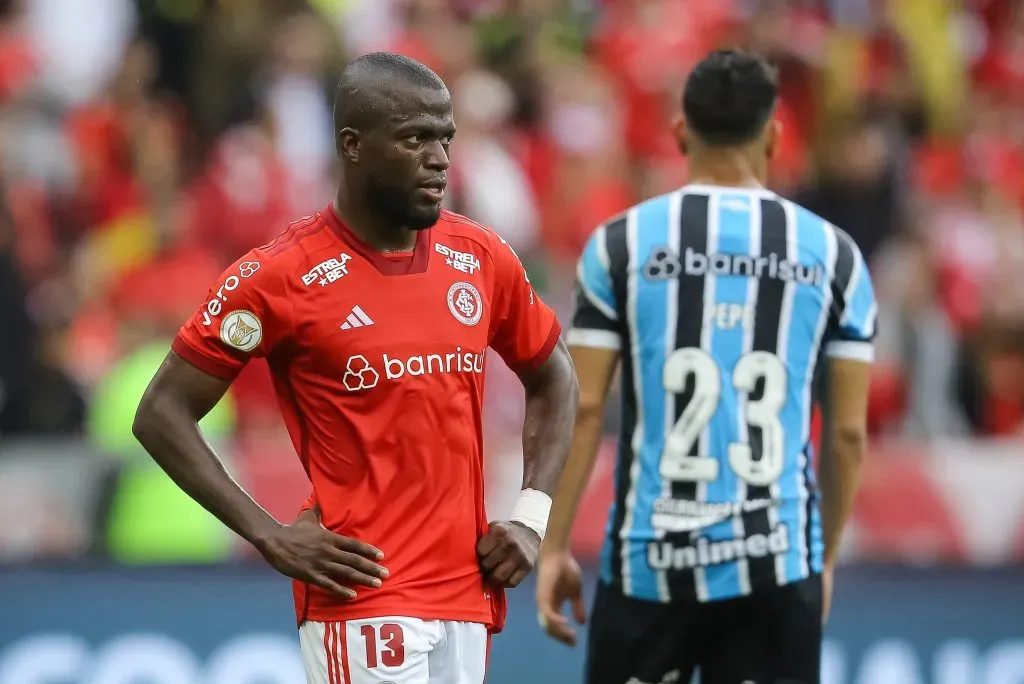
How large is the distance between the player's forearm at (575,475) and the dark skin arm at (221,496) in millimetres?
1172

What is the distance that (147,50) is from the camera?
10367 mm

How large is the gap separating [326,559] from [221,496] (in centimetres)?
28

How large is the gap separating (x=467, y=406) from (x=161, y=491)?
358 cm

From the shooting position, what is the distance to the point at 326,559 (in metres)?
3.80

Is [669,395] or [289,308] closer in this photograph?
[289,308]

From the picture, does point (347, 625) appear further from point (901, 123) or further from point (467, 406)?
point (901, 123)

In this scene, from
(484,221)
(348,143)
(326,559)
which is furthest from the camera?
(484,221)

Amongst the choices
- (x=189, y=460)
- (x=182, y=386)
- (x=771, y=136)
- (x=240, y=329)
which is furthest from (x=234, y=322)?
(x=771, y=136)

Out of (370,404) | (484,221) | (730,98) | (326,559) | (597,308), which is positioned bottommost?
(326,559)

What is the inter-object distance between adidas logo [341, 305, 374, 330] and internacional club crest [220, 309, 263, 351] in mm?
200

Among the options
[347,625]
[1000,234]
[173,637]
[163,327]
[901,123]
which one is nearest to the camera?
[347,625]

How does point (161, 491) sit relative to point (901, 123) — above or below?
below

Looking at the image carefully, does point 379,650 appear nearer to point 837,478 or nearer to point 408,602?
point 408,602

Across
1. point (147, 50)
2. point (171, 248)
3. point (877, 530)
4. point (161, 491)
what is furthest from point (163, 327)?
point (877, 530)
